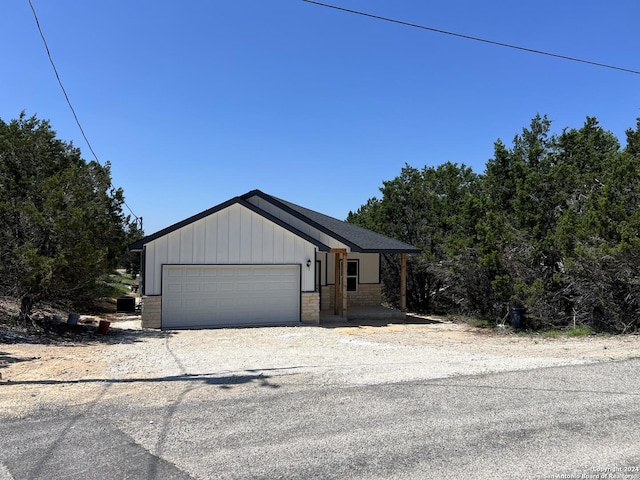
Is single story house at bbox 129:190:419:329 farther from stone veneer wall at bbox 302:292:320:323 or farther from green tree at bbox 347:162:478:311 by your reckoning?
green tree at bbox 347:162:478:311

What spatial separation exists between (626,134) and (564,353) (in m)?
17.7

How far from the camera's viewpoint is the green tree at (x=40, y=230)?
11758 millimetres

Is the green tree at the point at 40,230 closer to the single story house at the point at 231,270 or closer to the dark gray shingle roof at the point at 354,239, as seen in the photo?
the single story house at the point at 231,270

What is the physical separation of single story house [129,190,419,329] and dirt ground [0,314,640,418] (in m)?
1.03

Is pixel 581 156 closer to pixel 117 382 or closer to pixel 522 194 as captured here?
pixel 522 194

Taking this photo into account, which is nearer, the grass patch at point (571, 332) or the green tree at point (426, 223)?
the grass patch at point (571, 332)

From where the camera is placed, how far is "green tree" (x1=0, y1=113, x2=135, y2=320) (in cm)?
1176

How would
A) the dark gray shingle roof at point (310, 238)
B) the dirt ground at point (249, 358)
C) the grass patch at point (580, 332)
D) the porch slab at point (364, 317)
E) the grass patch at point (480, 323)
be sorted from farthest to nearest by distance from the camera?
1. the grass patch at point (480, 323)
2. the porch slab at point (364, 317)
3. the dark gray shingle roof at point (310, 238)
4. the grass patch at point (580, 332)
5. the dirt ground at point (249, 358)

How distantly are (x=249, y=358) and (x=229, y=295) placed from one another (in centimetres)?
580

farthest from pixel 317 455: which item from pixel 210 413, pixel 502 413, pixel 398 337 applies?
pixel 398 337

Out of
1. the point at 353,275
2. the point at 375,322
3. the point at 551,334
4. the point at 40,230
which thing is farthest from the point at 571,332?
the point at 40,230

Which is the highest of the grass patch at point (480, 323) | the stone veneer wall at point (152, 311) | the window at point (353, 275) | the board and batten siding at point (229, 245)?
the board and batten siding at point (229, 245)

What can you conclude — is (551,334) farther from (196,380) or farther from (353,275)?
(196,380)

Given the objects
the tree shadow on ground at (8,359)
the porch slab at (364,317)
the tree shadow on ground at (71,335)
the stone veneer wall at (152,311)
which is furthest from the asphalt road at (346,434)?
the porch slab at (364,317)
